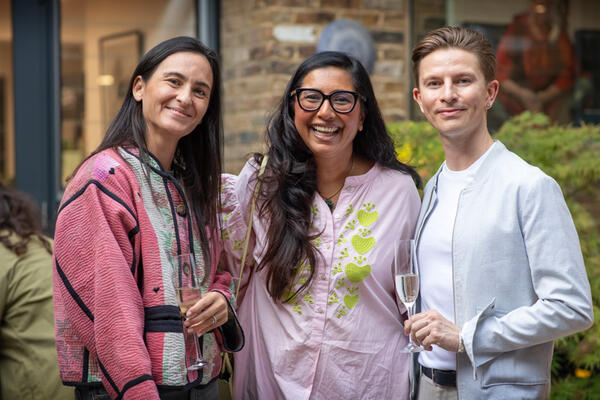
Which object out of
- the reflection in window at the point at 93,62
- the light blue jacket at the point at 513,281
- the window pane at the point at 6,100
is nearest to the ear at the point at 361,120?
the light blue jacket at the point at 513,281

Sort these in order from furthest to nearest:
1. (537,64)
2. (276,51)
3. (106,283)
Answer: (537,64) → (276,51) → (106,283)

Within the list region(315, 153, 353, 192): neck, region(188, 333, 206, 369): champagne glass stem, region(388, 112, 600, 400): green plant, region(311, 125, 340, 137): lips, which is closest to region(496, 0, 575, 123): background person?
region(388, 112, 600, 400): green plant

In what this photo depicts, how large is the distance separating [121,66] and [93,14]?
17.0 inches

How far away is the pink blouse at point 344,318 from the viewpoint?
2791 mm

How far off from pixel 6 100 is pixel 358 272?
15.1ft

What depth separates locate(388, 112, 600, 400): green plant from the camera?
13.1ft

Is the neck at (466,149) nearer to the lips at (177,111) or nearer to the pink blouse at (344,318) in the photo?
the pink blouse at (344,318)

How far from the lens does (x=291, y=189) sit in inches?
116

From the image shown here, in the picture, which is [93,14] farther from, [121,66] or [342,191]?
[342,191]

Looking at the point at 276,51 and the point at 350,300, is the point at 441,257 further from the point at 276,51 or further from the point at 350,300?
the point at 276,51

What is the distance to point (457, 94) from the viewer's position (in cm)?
247

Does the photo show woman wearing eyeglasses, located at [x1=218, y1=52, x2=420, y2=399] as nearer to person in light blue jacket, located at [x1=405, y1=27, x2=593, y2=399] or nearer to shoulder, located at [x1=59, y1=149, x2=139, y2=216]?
person in light blue jacket, located at [x1=405, y1=27, x2=593, y2=399]

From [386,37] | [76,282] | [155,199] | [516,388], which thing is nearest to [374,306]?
[516,388]

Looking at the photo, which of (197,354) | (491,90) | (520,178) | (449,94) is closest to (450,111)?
(449,94)
